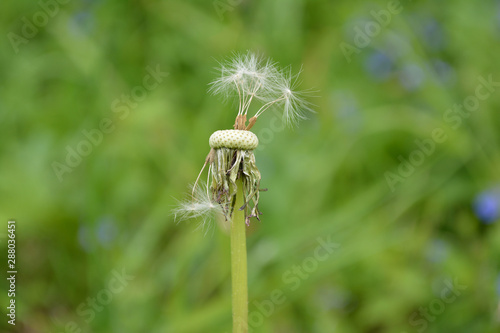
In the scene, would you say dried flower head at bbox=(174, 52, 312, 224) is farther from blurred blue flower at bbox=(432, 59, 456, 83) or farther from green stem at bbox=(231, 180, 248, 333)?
blurred blue flower at bbox=(432, 59, 456, 83)

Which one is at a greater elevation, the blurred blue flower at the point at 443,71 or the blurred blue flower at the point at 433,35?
the blurred blue flower at the point at 433,35

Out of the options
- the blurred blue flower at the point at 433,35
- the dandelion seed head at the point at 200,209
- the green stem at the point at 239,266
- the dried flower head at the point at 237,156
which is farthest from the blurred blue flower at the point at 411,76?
the green stem at the point at 239,266

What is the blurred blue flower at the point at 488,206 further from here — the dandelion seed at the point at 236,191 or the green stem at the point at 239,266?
the green stem at the point at 239,266

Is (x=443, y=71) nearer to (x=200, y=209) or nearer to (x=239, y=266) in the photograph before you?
(x=200, y=209)

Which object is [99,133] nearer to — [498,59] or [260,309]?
[260,309]

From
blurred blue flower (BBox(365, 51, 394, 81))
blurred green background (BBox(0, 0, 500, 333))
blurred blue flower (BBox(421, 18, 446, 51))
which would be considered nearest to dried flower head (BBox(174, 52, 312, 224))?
blurred green background (BBox(0, 0, 500, 333))
